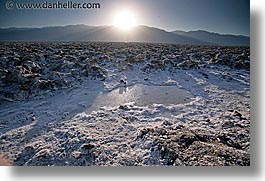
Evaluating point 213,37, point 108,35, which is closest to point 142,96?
point 108,35

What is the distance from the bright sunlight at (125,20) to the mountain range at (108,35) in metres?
0.05

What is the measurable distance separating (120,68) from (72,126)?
35.0 inches

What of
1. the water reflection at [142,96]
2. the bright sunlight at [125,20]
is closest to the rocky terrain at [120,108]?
the water reflection at [142,96]

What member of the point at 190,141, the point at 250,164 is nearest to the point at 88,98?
the point at 190,141

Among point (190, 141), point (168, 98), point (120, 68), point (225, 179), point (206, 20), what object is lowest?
point (225, 179)

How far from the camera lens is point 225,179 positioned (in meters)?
3.12

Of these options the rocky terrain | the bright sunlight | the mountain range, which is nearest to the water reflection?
the rocky terrain

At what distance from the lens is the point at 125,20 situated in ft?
11.1

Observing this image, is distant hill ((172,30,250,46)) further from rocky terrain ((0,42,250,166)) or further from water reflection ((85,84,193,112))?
water reflection ((85,84,193,112))

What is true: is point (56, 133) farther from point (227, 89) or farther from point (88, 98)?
point (227, 89)

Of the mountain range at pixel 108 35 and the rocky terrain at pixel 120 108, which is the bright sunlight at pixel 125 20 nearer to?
the mountain range at pixel 108 35

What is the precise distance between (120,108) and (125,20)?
1.00m

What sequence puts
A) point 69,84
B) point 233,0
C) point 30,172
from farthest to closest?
point 69,84, point 233,0, point 30,172

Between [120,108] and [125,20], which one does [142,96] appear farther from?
[125,20]
